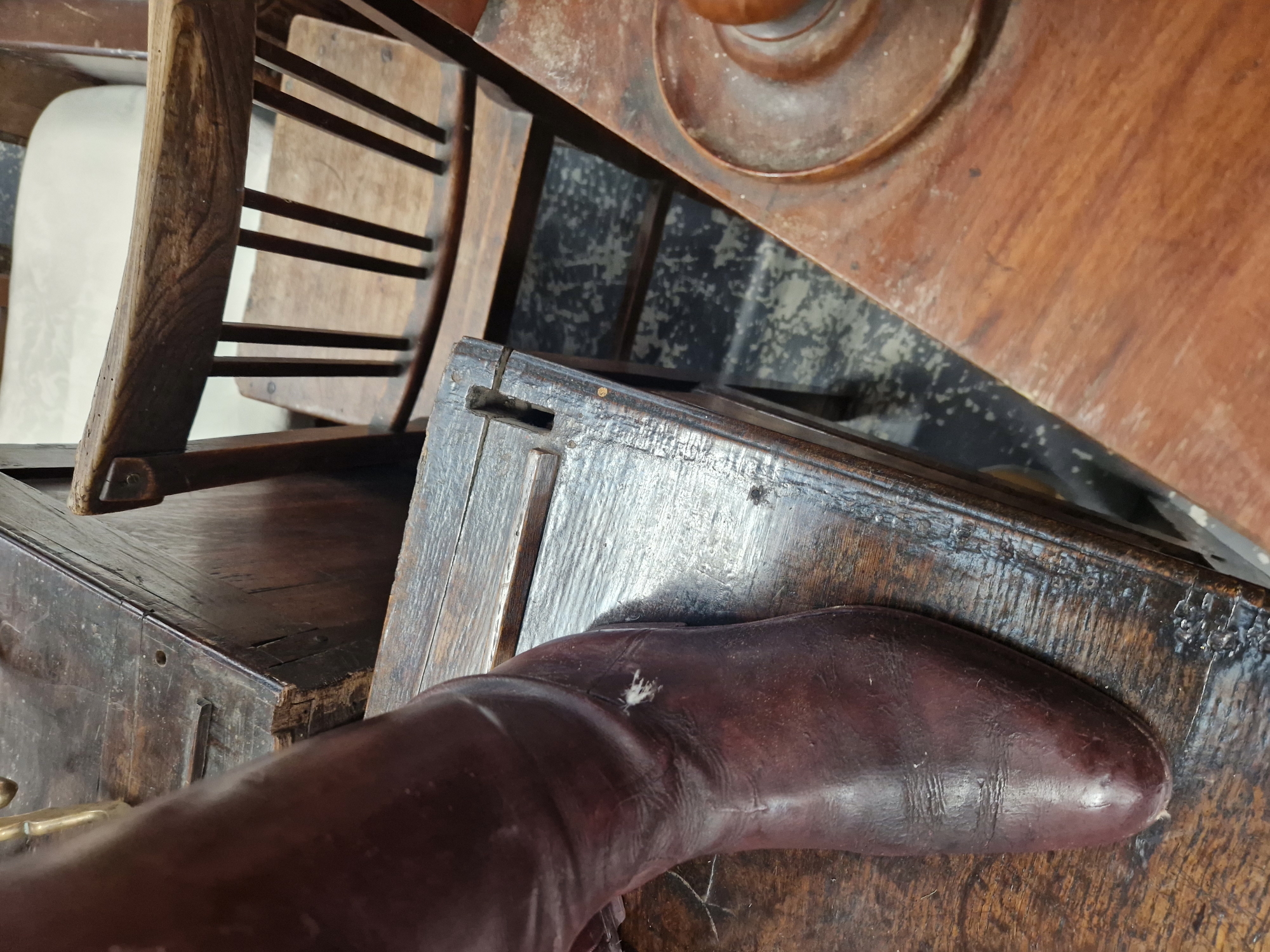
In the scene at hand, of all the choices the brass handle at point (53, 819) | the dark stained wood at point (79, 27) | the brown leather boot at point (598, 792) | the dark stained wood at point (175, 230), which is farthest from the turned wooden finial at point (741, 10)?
the dark stained wood at point (79, 27)

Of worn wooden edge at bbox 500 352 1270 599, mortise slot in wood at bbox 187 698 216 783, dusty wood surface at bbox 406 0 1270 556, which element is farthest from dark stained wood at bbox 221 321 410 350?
dusty wood surface at bbox 406 0 1270 556

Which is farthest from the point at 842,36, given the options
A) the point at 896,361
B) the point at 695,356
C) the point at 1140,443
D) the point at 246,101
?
the point at 695,356

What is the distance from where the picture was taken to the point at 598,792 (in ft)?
1.61

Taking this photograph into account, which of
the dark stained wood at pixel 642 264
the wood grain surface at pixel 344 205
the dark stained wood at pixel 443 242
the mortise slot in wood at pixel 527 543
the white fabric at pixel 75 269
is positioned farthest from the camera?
the white fabric at pixel 75 269

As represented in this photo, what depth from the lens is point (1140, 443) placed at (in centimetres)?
55

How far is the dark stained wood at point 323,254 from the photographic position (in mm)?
1093

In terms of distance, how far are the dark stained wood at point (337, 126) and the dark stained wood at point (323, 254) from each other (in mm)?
165

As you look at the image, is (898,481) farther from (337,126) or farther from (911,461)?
(337,126)

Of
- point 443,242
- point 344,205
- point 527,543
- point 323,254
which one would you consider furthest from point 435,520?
point 344,205

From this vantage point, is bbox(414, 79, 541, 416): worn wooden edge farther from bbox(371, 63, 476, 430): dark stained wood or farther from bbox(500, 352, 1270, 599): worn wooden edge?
bbox(500, 352, 1270, 599): worn wooden edge

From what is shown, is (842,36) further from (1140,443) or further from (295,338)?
(295,338)

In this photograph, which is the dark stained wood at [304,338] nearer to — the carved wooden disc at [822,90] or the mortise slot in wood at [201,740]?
the mortise slot in wood at [201,740]

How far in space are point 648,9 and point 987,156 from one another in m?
0.30

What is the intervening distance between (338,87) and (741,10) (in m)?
0.89
